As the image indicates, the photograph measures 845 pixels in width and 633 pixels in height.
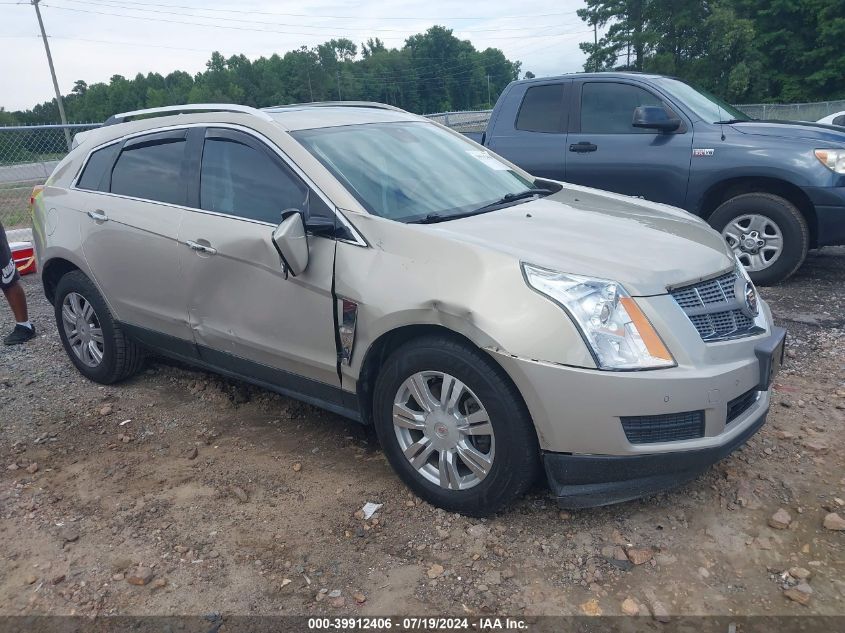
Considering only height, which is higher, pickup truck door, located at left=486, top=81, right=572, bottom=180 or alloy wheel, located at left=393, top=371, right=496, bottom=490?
pickup truck door, located at left=486, top=81, right=572, bottom=180

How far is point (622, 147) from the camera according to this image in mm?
6730

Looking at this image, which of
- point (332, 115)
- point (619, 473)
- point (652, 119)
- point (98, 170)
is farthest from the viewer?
point (652, 119)

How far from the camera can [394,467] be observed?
3242 millimetres

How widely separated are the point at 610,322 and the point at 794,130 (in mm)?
4699

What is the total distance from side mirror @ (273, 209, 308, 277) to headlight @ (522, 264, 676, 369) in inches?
42.1

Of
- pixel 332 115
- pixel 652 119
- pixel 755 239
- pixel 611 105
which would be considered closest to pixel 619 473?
pixel 332 115

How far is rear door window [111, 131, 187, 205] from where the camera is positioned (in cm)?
398

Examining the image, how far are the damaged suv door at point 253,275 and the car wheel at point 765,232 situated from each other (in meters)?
4.34

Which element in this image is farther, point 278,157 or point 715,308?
point 278,157

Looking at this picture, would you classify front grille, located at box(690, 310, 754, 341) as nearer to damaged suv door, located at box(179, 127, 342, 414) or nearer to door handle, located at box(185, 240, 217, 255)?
damaged suv door, located at box(179, 127, 342, 414)

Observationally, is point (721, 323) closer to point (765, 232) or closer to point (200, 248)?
point (200, 248)

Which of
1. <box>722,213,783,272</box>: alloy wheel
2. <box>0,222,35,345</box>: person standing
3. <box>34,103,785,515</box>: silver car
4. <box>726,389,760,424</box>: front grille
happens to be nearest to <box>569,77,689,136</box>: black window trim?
<box>722,213,783,272</box>: alloy wheel

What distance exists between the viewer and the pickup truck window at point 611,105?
672cm

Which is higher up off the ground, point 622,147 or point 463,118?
point 622,147
